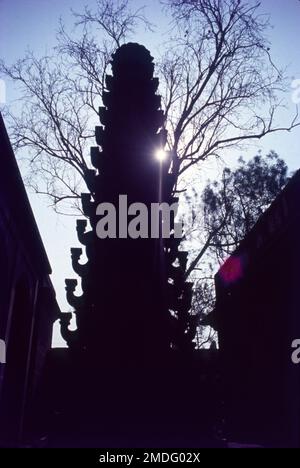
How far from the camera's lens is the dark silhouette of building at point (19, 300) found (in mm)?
7043

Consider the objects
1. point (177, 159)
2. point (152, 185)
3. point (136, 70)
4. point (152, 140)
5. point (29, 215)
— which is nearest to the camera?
point (152, 185)

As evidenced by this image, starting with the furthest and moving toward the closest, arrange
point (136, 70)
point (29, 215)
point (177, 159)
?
point (177, 159)
point (29, 215)
point (136, 70)

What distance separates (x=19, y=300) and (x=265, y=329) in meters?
6.41

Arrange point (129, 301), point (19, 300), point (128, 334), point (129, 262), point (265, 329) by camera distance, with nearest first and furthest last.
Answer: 1. point (128, 334)
2. point (129, 301)
3. point (129, 262)
4. point (265, 329)
5. point (19, 300)

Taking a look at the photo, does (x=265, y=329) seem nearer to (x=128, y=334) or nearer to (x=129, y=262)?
(x=128, y=334)

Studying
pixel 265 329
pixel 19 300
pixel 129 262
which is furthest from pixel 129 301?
pixel 19 300

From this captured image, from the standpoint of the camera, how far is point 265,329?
6340 millimetres

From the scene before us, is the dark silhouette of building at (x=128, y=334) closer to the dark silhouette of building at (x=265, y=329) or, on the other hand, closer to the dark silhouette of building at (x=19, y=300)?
the dark silhouette of building at (x=265, y=329)
